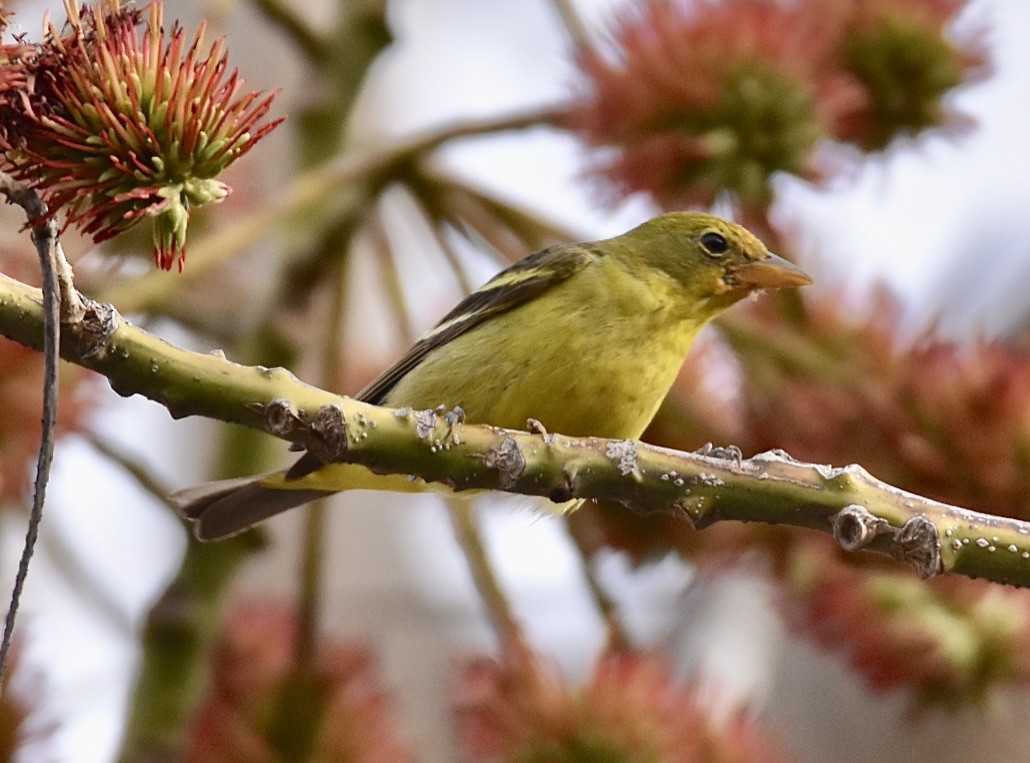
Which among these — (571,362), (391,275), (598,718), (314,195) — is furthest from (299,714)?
(391,275)

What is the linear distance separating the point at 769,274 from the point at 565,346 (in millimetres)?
503

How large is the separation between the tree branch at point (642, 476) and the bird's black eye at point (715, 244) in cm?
133

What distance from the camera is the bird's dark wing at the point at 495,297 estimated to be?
2764 mm

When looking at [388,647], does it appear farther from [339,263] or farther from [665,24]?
[665,24]

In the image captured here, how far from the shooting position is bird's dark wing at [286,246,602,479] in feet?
9.07

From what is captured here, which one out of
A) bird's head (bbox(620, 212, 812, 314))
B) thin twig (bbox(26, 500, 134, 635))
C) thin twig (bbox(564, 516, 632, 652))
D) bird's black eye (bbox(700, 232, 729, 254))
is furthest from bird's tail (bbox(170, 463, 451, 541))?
thin twig (bbox(26, 500, 134, 635))

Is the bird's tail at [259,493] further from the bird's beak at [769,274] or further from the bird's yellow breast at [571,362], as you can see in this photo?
the bird's beak at [769,274]

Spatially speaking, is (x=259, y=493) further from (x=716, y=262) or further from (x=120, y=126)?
(x=120, y=126)

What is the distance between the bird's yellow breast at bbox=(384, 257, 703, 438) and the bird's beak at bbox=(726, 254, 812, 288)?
180mm

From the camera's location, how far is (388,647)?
603cm

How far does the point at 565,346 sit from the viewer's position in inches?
102

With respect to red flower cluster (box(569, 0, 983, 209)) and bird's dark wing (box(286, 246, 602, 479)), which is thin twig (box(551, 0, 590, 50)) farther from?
bird's dark wing (box(286, 246, 602, 479))

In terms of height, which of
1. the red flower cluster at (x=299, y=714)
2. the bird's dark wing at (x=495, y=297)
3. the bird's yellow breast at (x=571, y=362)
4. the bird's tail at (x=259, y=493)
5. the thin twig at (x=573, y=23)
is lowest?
the red flower cluster at (x=299, y=714)

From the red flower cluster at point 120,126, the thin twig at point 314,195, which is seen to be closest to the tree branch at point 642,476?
the red flower cluster at point 120,126
